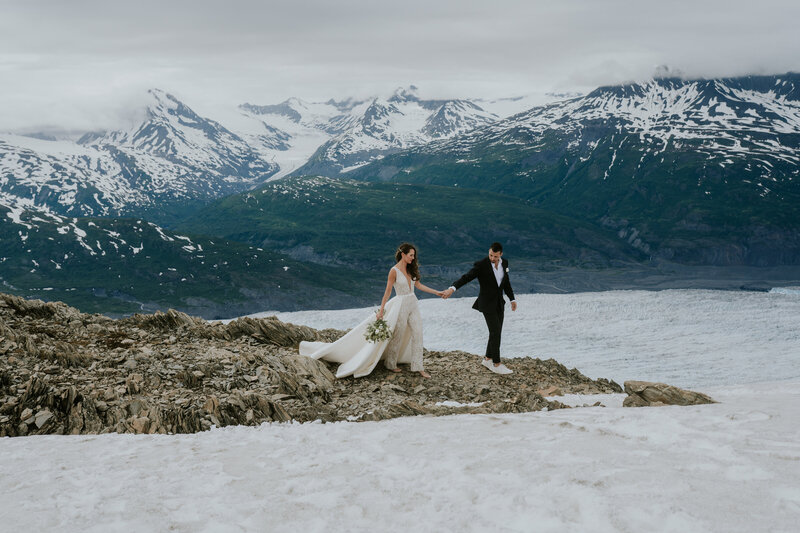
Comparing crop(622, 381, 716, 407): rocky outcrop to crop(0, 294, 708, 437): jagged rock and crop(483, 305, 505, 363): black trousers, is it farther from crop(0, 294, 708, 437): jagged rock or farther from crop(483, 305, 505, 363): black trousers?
crop(483, 305, 505, 363): black trousers

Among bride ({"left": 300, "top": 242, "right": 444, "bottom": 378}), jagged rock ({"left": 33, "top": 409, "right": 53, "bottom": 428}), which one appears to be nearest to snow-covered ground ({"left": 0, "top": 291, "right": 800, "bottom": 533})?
jagged rock ({"left": 33, "top": 409, "right": 53, "bottom": 428})

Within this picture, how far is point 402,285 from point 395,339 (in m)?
1.93

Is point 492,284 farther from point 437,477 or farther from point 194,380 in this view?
point 437,477

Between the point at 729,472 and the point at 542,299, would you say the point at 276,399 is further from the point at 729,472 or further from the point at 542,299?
the point at 542,299

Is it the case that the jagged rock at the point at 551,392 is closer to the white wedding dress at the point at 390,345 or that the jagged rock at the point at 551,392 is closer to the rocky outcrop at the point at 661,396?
the white wedding dress at the point at 390,345

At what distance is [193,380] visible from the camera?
17.1m

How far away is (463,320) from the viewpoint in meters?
149

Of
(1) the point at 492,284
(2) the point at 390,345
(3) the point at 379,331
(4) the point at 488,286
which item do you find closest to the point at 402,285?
(3) the point at 379,331

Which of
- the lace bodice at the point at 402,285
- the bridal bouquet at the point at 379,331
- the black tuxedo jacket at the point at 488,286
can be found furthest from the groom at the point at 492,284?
the bridal bouquet at the point at 379,331

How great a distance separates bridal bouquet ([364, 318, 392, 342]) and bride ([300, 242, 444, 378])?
0.50ft

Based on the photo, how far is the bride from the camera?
1898 centimetres

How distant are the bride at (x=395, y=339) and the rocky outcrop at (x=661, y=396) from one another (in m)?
6.44

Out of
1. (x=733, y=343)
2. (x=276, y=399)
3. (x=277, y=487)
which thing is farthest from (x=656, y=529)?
(x=733, y=343)

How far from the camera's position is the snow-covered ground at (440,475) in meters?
7.74
